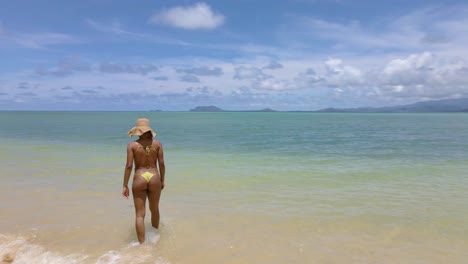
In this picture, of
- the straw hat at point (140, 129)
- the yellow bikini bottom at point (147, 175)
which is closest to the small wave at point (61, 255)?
the yellow bikini bottom at point (147, 175)

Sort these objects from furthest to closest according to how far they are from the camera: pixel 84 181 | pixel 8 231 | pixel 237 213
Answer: pixel 84 181, pixel 237 213, pixel 8 231

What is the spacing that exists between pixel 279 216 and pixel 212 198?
7.62 ft

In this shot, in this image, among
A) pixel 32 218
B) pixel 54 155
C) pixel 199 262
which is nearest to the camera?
pixel 199 262

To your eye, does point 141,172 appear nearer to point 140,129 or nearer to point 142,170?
point 142,170

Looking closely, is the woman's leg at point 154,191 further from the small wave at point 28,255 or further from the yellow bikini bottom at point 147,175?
the small wave at point 28,255

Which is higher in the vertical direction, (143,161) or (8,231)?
(143,161)

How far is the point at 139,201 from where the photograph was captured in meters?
6.29

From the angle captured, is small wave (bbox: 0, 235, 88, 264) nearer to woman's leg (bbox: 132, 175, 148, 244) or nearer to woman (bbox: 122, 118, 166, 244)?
woman's leg (bbox: 132, 175, 148, 244)

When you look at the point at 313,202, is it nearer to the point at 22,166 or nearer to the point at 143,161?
the point at 143,161

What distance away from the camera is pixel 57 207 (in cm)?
853

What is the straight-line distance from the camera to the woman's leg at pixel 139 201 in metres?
6.21

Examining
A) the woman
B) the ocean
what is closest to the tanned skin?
the woman

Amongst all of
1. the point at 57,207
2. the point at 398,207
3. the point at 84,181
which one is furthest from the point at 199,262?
the point at 84,181

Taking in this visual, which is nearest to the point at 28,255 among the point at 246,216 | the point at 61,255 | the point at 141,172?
the point at 61,255
